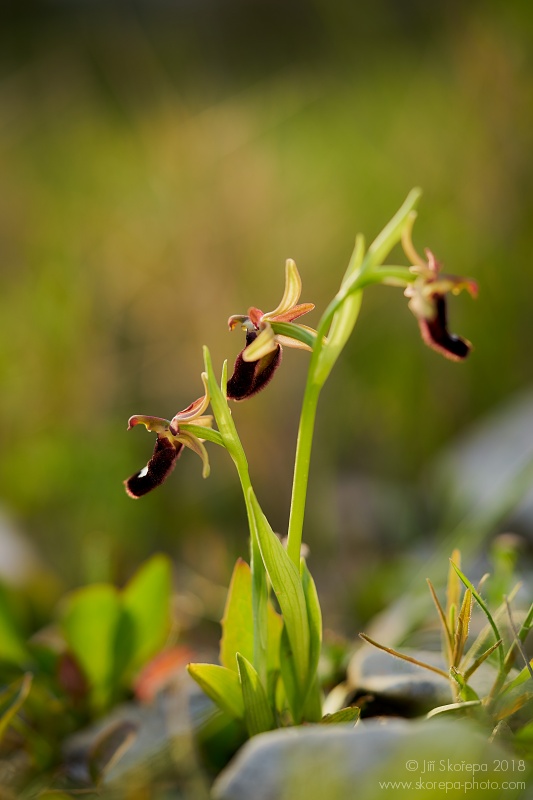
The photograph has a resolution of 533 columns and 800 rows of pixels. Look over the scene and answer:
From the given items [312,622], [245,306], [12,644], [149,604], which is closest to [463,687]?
[312,622]

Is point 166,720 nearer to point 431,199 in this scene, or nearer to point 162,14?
point 431,199

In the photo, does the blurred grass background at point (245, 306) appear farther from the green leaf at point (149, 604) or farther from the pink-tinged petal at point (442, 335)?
the pink-tinged petal at point (442, 335)

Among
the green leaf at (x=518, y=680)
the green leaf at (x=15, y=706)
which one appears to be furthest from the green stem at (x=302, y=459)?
the green leaf at (x=15, y=706)

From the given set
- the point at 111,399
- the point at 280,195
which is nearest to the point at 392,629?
the point at 111,399

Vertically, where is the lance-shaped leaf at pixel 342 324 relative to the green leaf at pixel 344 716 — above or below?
above

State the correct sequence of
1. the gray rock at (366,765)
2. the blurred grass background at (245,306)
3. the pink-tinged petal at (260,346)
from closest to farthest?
the gray rock at (366,765), the pink-tinged petal at (260,346), the blurred grass background at (245,306)

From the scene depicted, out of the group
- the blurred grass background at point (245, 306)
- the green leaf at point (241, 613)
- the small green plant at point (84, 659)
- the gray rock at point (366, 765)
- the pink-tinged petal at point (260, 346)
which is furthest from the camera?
the blurred grass background at point (245, 306)

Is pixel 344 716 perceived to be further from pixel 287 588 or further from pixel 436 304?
pixel 436 304

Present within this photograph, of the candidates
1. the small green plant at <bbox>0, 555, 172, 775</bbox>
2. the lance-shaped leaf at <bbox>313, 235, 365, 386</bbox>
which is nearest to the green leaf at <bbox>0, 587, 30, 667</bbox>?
the small green plant at <bbox>0, 555, 172, 775</bbox>
